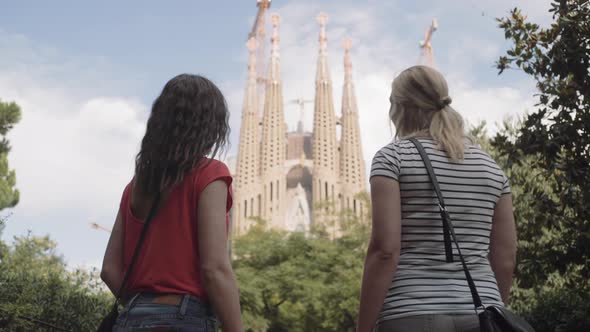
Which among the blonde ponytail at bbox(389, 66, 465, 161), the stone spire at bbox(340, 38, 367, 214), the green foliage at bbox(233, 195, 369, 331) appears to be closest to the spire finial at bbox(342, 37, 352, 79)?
the stone spire at bbox(340, 38, 367, 214)

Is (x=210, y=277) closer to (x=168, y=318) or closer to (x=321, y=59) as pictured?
(x=168, y=318)

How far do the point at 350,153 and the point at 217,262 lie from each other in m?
58.4

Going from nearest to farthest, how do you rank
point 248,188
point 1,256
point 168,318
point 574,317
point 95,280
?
point 168,318
point 574,317
point 95,280
point 1,256
point 248,188

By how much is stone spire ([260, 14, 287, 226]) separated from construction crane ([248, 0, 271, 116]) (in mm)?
4574

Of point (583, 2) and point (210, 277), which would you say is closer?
point (210, 277)

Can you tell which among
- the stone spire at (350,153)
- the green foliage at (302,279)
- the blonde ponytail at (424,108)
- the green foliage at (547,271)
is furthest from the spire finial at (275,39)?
the blonde ponytail at (424,108)

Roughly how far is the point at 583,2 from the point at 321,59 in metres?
56.2

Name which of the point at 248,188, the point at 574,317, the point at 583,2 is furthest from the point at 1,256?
the point at 248,188

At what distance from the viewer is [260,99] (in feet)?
221

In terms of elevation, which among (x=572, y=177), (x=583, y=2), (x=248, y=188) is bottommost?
(x=572, y=177)

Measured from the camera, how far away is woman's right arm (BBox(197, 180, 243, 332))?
2117 mm

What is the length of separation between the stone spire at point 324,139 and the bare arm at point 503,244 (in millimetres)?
55000

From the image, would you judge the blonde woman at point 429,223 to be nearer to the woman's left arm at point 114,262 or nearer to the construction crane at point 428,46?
the woman's left arm at point 114,262

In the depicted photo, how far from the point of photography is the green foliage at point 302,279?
79.9 ft
